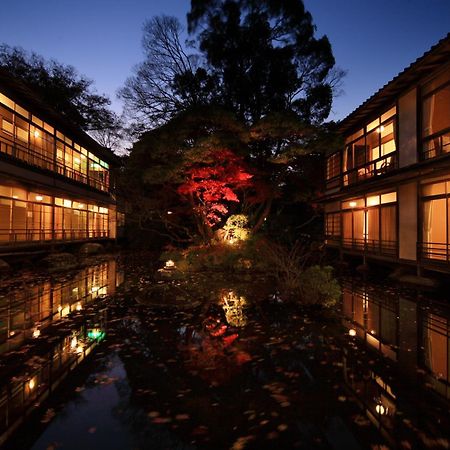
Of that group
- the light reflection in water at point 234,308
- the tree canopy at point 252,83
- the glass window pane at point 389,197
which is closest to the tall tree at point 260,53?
the tree canopy at point 252,83

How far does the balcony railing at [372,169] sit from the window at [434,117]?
202 cm

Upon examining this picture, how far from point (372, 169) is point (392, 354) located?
15012 mm

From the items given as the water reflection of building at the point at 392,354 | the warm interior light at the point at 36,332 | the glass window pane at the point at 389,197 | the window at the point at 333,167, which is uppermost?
the window at the point at 333,167

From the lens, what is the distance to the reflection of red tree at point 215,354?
5.27 m

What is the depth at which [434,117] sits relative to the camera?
14234mm

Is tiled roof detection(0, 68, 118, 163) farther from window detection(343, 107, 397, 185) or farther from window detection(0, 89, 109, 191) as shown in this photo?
window detection(343, 107, 397, 185)

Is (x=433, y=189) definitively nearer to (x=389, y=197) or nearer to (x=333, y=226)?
(x=389, y=197)

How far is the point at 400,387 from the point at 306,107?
2388cm

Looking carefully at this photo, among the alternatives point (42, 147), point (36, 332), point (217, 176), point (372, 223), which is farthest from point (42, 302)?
point (42, 147)

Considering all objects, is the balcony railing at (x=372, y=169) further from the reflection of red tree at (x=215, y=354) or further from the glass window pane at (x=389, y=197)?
the reflection of red tree at (x=215, y=354)

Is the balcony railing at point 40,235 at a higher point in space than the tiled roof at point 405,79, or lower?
lower

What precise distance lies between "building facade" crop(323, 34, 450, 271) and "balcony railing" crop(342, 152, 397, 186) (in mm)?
44

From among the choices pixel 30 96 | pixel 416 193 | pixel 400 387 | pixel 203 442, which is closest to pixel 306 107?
pixel 416 193

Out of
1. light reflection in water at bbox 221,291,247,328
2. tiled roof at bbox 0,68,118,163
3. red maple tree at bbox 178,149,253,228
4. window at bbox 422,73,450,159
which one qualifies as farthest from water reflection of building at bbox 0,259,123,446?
window at bbox 422,73,450,159
